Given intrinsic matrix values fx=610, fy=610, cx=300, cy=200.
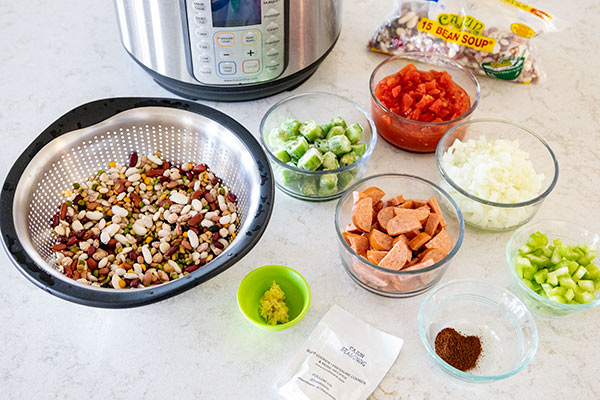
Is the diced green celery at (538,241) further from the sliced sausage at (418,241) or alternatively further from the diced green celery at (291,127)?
the diced green celery at (291,127)

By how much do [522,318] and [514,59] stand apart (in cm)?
70

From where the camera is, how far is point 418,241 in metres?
1.14

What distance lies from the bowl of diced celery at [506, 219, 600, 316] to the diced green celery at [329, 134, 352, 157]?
378 mm

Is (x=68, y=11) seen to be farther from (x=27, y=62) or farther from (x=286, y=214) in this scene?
(x=286, y=214)

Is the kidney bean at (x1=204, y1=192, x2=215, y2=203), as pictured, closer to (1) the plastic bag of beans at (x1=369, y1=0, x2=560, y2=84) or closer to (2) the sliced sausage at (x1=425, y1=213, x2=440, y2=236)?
(2) the sliced sausage at (x1=425, y1=213, x2=440, y2=236)

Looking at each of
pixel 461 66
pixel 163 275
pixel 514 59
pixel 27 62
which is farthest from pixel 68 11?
pixel 514 59

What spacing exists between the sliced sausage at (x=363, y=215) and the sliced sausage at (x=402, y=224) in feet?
0.13

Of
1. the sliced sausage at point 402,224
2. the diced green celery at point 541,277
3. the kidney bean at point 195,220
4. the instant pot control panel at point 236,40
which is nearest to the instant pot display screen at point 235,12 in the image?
the instant pot control panel at point 236,40

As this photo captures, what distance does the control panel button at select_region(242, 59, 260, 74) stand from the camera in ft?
4.34

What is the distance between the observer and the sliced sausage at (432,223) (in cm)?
116

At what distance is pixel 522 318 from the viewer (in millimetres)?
1132

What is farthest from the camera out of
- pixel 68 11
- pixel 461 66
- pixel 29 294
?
pixel 68 11

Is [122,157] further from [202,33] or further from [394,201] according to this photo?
[394,201]

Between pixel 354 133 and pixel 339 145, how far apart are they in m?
0.06
